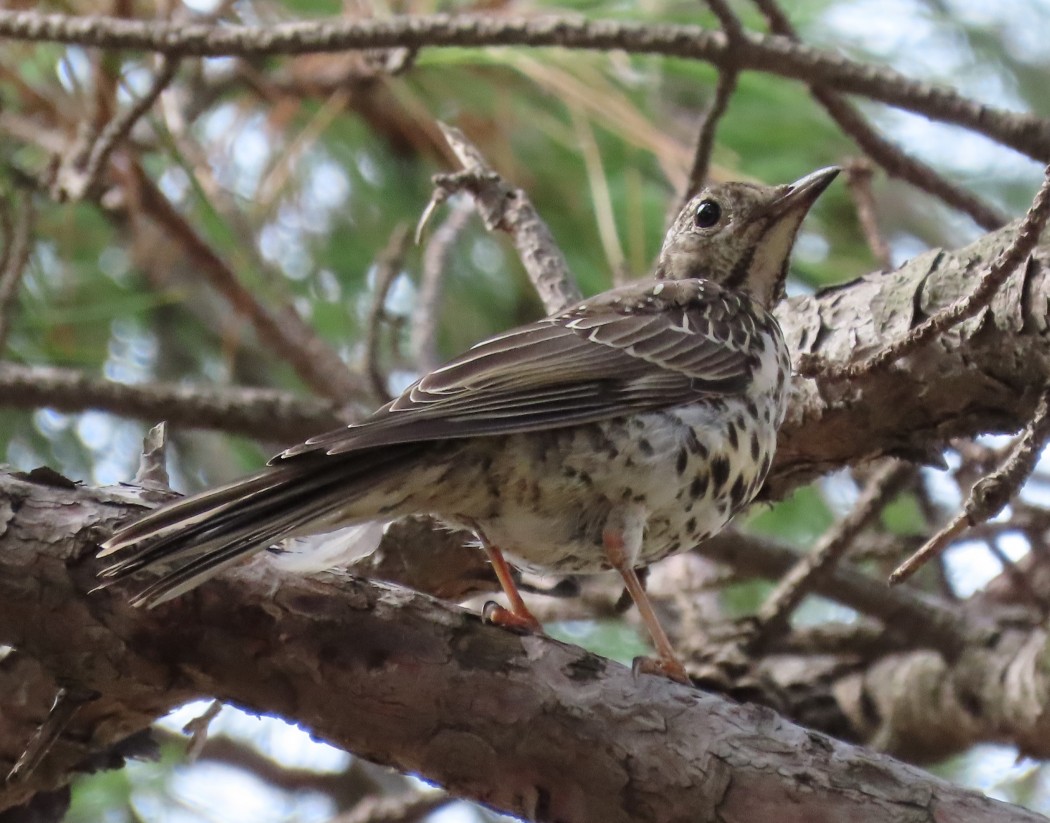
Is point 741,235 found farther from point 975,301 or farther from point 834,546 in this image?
point 975,301

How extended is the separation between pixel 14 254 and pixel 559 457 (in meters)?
1.56

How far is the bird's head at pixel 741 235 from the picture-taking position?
2.90 m

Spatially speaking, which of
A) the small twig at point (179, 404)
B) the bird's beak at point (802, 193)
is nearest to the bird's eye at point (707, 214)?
the bird's beak at point (802, 193)

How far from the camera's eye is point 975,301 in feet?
6.40

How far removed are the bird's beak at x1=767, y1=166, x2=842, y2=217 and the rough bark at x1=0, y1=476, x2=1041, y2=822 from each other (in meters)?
1.30

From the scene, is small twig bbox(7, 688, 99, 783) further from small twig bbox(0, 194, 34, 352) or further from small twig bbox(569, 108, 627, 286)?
small twig bbox(569, 108, 627, 286)

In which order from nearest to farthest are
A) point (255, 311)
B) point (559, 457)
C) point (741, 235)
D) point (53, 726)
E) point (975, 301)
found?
point (53, 726) → point (975, 301) → point (559, 457) → point (741, 235) → point (255, 311)

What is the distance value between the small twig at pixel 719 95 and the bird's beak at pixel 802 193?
0.58 feet

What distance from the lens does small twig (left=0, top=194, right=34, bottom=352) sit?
299 cm

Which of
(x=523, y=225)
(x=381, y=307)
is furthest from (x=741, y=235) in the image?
(x=381, y=307)

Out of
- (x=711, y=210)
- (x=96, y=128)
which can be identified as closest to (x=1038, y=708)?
(x=711, y=210)

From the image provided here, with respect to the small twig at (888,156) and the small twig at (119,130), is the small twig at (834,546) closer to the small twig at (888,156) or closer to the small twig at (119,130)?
the small twig at (888,156)

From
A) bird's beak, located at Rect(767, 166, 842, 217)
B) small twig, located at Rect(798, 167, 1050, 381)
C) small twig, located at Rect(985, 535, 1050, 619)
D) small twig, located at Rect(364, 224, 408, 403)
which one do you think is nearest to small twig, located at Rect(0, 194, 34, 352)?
small twig, located at Rect(364, 224, 408, 403)

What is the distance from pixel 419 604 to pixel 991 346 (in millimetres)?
1027
